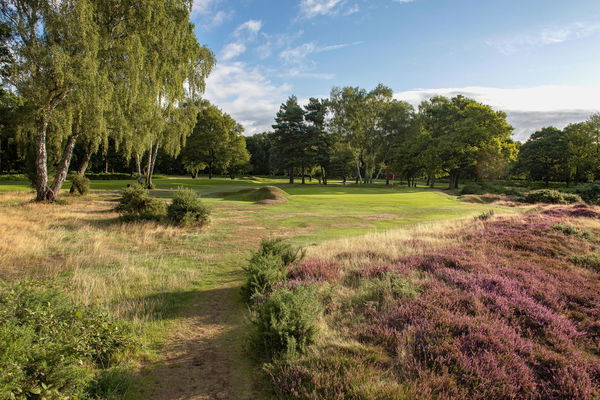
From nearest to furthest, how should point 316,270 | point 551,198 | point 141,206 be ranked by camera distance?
point 316,270, point 141,206, point 551,198

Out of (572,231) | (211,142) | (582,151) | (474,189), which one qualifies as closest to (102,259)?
(572,231)

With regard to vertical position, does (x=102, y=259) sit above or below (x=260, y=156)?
below

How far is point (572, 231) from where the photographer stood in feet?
35.5

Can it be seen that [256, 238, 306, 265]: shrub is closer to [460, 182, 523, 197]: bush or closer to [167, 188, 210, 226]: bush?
[167, 188, 210, 226]: bush

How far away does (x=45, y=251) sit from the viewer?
31.6 feet

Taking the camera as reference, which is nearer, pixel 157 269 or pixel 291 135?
pixel 157 269

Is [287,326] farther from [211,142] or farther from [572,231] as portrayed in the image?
[211,142]

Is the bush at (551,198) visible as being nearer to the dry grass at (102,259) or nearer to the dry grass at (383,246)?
the dry grass at (383,246)

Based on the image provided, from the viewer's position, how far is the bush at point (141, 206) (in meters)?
15.5

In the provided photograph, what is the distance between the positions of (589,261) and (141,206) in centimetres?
1824

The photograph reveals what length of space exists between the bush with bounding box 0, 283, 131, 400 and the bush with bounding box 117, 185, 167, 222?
1049cm

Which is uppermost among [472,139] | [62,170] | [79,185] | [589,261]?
[472,139]

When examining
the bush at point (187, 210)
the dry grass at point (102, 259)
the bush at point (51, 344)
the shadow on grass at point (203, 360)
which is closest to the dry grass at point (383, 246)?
the shadow on grass at point (203, 360)

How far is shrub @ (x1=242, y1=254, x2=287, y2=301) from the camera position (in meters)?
6.83
